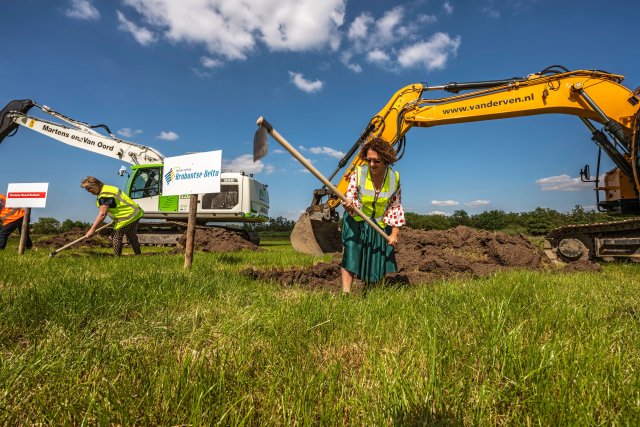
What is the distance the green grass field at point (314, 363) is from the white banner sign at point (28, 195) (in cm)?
821

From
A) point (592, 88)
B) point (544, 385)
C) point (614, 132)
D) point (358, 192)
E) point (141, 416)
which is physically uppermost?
point (592, 88)

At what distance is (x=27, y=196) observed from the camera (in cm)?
942

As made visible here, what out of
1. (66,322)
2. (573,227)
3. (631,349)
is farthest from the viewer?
(573,227)

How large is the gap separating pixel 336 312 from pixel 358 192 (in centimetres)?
190

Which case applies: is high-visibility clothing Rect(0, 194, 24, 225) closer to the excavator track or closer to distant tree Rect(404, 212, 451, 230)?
the excavator track

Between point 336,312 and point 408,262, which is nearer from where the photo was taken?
point 336,312

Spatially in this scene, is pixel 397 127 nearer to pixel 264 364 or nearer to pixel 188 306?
pixel 188 306

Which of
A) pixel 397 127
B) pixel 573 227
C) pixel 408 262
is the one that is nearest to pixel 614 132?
pixel 573 227

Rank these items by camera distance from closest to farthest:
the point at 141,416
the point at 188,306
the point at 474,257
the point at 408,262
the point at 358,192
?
the point at 141,416 → the point at 188,306 → the point at 358,192 → the point at 408,262 → the point at 474,257

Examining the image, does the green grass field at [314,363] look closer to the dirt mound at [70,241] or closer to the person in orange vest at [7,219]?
the person in orange vest at [7,219]

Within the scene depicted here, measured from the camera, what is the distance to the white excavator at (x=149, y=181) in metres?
13.2

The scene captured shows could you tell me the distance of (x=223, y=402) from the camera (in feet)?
4.65

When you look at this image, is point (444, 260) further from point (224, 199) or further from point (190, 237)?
point (224, 199)

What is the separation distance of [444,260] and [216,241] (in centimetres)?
889
